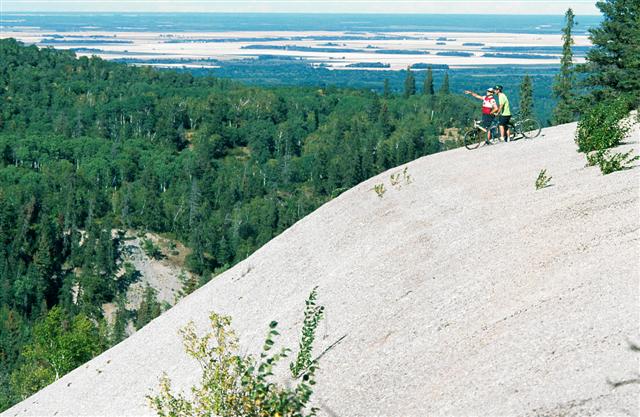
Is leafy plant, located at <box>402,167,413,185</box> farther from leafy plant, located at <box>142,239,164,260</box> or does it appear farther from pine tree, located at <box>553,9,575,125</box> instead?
leafy plant, located at <box>142,239,164,260</box>

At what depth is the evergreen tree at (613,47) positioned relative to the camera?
197 ft

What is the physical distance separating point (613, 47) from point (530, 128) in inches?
1062

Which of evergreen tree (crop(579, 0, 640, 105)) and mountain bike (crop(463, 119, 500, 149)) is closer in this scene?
mountain bike (crop(463, 119, 500, 149))

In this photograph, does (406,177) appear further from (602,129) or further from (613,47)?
(613,47)

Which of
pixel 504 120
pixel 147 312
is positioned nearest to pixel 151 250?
pixel 147 312

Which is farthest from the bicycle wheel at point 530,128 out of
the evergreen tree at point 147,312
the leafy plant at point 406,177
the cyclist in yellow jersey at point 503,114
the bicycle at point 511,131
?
the evergreen tree at point 147,312

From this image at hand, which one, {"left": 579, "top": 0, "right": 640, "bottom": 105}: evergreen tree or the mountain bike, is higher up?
{"left": 579, "top": 0, "right": 640, "bottom": 105}: evergreen tree

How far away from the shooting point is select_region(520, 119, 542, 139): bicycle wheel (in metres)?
38.6

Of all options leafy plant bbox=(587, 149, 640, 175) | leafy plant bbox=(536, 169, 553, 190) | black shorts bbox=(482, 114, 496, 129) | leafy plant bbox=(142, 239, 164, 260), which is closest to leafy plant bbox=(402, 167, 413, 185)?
black shorts bbox=(482, 114, 496, 129)

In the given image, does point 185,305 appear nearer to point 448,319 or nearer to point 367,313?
point 367,313

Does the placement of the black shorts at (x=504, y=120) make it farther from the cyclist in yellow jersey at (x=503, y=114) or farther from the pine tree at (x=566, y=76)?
the pine tree at (x=566, y=76)

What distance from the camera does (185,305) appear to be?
37.2 metres

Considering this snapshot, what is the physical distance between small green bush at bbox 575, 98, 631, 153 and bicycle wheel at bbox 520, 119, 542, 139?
507cm

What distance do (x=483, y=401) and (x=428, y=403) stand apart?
4.88 feet
